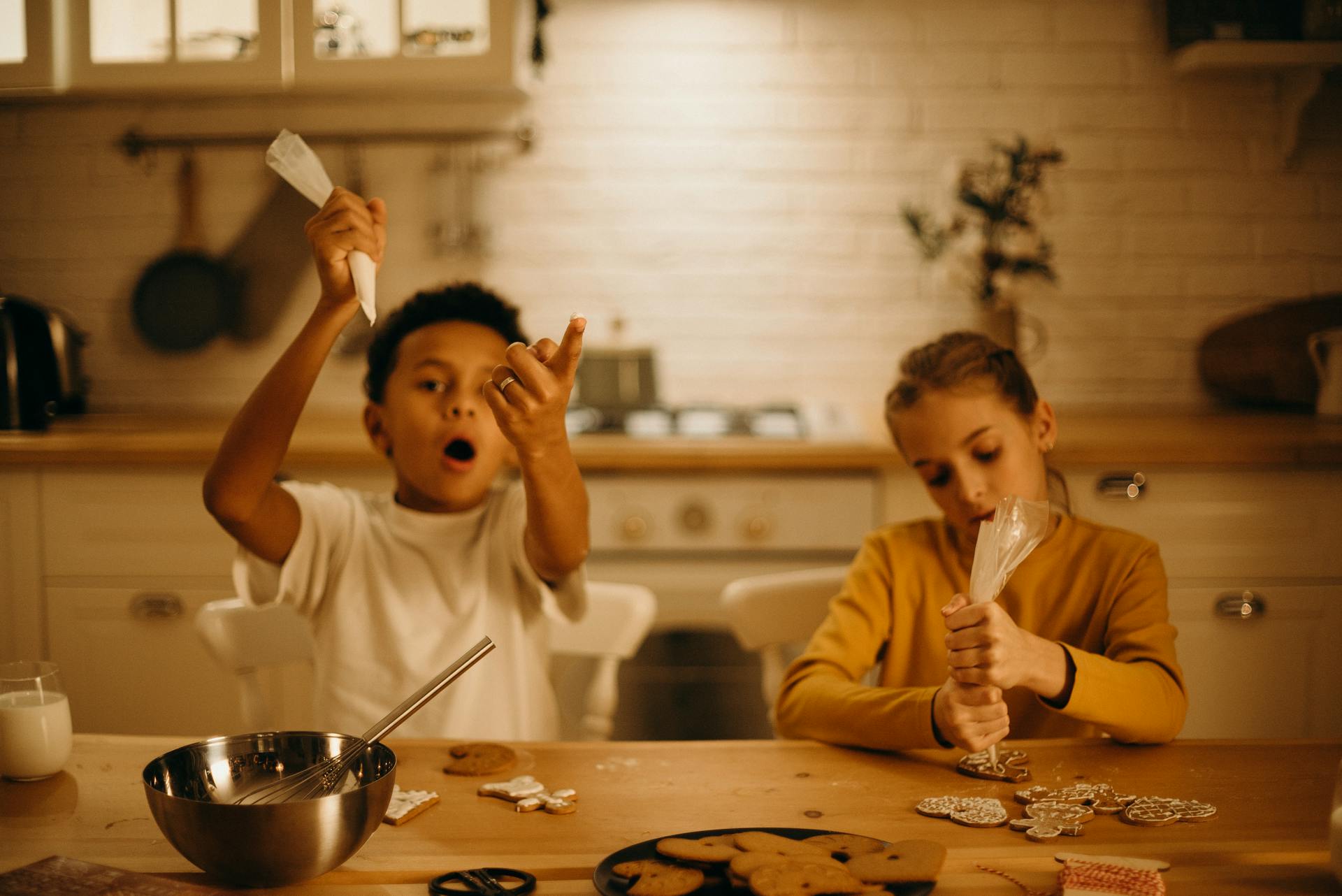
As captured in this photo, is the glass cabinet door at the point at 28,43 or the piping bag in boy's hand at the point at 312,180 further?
the glass cabinet door at the point at 28,43

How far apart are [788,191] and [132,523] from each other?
161 centimetres

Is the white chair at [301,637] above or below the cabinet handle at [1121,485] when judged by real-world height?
below

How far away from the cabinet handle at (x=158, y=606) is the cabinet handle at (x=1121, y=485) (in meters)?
1.73

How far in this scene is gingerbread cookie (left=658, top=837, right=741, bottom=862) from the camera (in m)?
0.78

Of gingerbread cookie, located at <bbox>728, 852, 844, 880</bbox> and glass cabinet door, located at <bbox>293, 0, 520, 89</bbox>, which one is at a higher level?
glass cabinet door, located at <bbox>293, 0, 520, 89</bbox>

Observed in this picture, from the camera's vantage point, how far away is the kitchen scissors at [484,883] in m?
0.76

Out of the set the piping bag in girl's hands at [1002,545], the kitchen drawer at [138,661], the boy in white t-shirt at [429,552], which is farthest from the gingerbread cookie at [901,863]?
the kitchen drawer at [138,661]

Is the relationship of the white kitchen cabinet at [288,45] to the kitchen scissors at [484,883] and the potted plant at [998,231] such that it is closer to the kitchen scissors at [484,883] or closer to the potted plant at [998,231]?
the potted plant at [998,231]

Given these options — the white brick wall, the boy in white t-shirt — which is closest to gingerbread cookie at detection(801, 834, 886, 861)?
the boy in white t-shirt

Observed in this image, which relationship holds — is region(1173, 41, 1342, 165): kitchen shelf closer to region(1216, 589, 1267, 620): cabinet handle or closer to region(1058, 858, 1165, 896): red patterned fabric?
region(1216, 589, 1267, 620): cabinet handle

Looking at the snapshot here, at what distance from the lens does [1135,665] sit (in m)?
1.13

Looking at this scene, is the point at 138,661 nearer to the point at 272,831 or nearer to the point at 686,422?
the point at 686,422

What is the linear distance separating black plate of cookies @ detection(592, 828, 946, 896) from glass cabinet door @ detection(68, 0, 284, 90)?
2149mm

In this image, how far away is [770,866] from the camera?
0.75m
